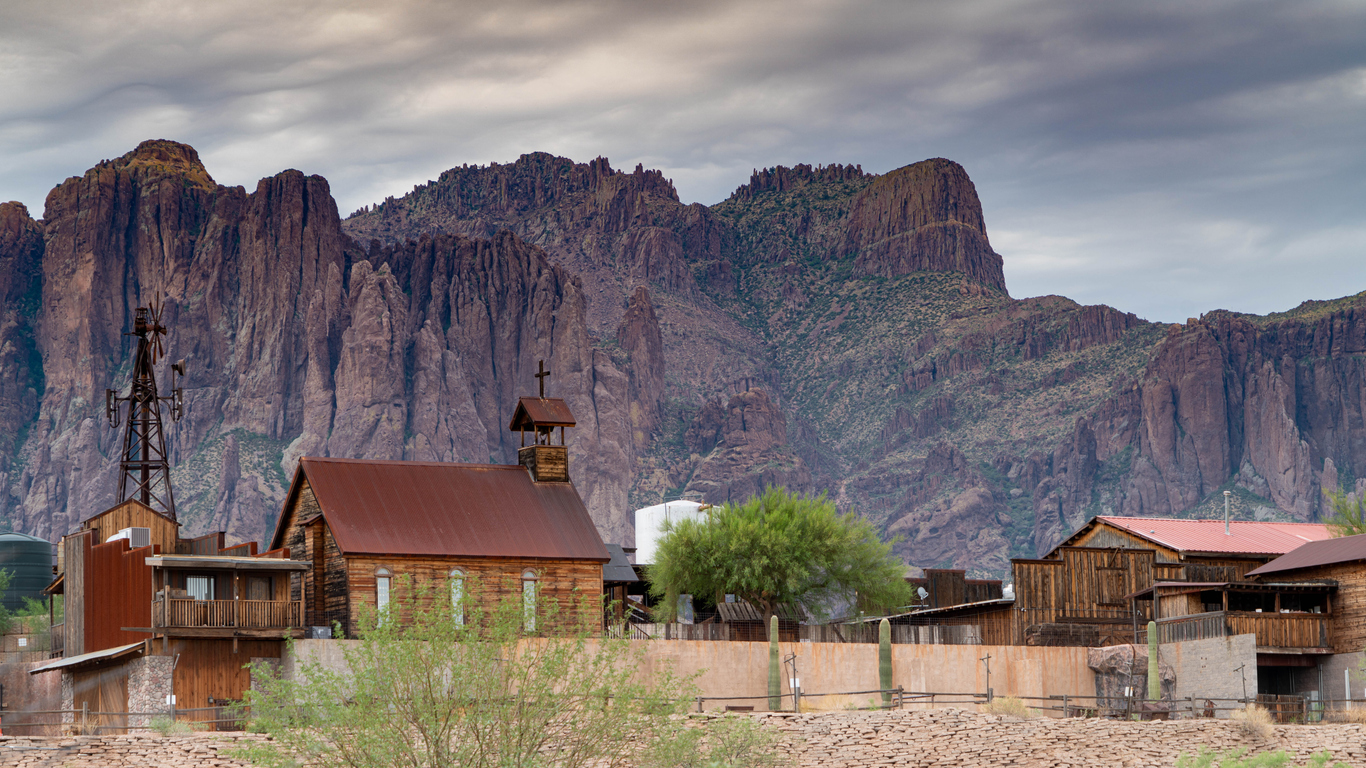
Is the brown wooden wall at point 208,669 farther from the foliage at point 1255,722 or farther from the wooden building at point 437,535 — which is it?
the foliage at point 1255,722

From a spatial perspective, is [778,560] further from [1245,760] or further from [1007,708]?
[1245,760]

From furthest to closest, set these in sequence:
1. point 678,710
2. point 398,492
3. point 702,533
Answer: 1. point 702,533
2. point 398,492
3. point 678,710

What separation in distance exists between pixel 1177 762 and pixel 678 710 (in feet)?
38.3

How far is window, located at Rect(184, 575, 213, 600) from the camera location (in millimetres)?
48344

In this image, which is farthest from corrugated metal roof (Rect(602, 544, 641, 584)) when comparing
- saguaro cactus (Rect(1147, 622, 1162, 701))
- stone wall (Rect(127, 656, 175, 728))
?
saguaro cactus (Rect(1147, 622, 1162, 701))

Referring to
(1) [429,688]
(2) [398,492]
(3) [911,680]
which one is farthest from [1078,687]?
(1) [429,688]

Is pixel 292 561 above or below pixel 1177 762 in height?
above

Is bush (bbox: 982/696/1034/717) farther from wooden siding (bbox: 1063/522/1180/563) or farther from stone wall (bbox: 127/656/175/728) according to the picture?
stone wall (bbox: 127/656/175/728)

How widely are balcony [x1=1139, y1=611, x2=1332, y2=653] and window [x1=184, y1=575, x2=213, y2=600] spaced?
30059 millimetres

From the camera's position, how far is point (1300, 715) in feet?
155

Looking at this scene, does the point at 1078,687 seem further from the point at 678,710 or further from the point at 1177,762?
the point at 678,710

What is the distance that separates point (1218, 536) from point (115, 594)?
40344mm

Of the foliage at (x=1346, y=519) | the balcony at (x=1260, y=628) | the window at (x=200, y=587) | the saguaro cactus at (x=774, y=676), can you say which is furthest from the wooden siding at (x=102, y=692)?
the foliage at (x=1346, y=519)

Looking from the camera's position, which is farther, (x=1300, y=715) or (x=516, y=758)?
(x=1300, y=715)
